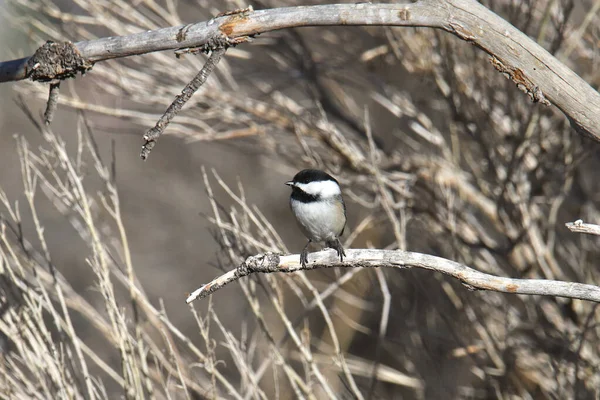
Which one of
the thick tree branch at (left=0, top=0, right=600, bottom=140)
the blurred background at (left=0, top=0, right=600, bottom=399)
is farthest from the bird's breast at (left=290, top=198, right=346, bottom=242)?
the thick tree branch at (left=0, top=0, right=600, bottom=140)

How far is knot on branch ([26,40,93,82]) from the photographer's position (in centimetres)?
288

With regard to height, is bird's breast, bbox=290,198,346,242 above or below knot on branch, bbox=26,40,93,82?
below

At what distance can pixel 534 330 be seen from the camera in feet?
15.9

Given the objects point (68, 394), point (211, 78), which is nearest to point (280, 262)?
point (68, 394)

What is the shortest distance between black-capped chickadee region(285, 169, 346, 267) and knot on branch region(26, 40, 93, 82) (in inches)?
54.9

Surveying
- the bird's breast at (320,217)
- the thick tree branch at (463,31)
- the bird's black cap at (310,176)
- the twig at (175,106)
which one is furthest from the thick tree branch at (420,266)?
the bird's black cap at (310,176)

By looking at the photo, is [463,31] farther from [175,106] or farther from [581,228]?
[175,106]

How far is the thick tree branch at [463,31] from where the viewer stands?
2.70m

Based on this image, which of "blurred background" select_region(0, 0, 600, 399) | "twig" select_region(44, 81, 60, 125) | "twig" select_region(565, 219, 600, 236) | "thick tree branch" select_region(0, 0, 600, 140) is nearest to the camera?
"twig" select_region(565, 219, 600, 236)

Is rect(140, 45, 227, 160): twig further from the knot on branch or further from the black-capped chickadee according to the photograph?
the black-capped chickadee

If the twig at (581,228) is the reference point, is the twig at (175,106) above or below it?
above

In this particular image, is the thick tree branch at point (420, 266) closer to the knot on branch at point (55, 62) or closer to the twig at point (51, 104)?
the twig at point (51, 104)

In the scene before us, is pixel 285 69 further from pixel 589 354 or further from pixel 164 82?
pixel 589 354

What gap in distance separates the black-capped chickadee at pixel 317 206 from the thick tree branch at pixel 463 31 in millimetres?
1309
